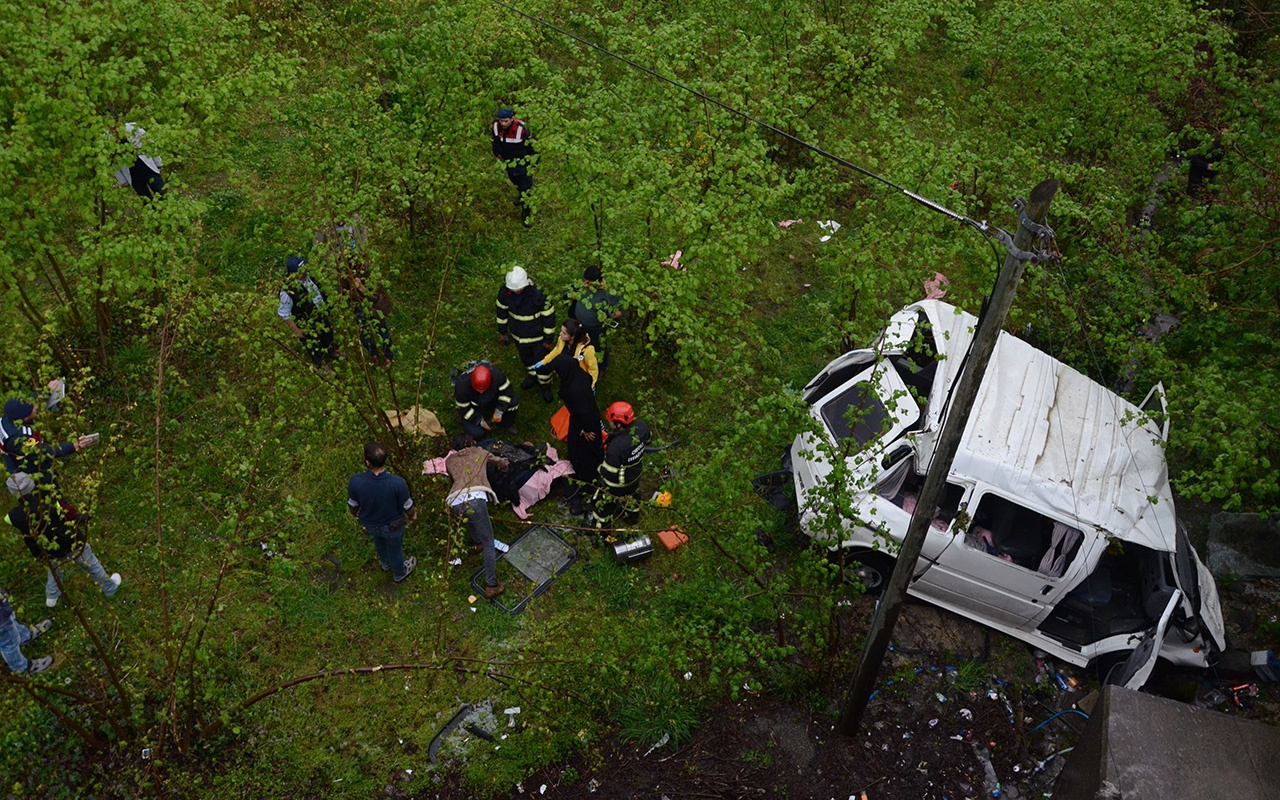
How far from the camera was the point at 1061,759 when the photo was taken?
7.13 metres

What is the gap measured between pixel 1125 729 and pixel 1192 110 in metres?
9.81

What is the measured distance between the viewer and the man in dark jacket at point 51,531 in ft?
21.5

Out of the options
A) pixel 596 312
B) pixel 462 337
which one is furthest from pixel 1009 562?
pixel 462 337

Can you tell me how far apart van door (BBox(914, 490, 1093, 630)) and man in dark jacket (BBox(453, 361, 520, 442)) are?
4.29m

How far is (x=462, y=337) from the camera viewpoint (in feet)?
33.4

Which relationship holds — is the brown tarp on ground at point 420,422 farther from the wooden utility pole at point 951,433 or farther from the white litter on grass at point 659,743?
the wooden utility pole at point 951,433

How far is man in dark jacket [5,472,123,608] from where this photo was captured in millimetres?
6552

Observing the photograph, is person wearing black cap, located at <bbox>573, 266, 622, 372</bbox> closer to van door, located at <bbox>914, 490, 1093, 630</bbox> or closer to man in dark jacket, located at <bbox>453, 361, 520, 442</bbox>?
man in dark jacket, located at <bbox>453, 361, 520, 442</bbox>

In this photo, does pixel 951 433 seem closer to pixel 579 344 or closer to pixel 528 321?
pixel 579 344

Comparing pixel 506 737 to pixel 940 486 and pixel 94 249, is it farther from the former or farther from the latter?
pixel 94 249

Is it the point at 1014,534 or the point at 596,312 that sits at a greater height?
the point at 596,312

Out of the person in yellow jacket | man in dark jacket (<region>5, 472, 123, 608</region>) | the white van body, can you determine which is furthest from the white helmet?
man in dark jacket (<region>5, 472, 123, 608</region>)

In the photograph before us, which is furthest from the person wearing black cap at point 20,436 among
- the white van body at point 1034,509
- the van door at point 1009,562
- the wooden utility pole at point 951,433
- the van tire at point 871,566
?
the van door at point 1009,562

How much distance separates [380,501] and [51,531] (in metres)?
2.64
